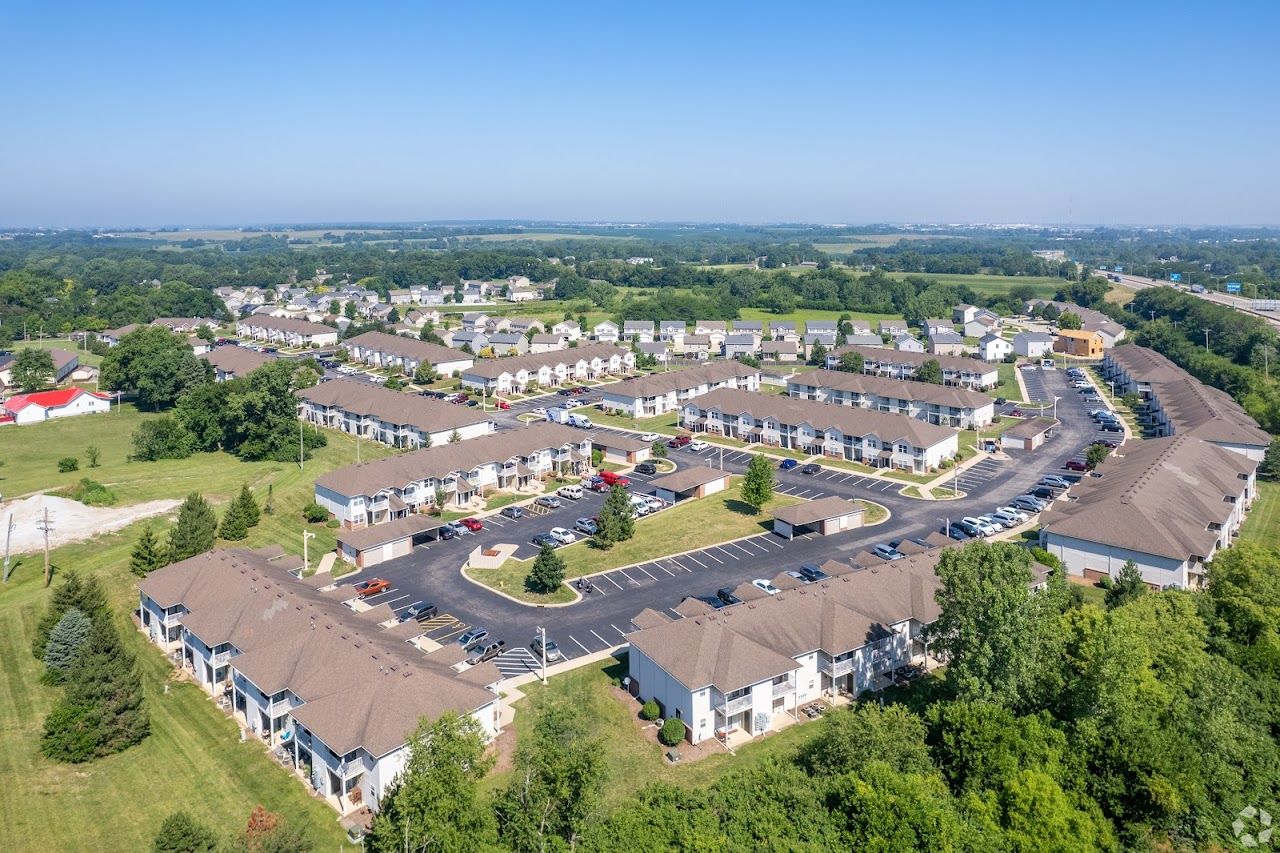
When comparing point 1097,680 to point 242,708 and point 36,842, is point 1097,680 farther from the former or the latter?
point 36,842

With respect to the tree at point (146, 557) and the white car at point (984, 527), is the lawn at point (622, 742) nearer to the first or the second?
the white car at point (984, 527)

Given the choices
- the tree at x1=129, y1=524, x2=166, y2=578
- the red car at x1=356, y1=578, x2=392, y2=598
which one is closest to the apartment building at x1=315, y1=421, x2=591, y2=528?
the red car at x1=356, y1=578, x2=392, y2=598

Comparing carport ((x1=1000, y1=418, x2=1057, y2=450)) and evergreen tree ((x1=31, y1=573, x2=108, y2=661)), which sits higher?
evergreen tree ((x1=31, y1=573, x2=108, y2=661))

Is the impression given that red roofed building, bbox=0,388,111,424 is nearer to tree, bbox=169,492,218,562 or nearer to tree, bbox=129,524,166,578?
tree, bbox=169,492,218,562

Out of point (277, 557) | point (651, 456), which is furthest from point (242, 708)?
point (651, 456)

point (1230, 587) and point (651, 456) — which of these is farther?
point (651, 456)

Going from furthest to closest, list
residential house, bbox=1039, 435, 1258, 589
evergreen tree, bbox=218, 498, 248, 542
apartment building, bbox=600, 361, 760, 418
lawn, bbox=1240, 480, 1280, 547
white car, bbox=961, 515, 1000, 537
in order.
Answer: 1. apartment building, bbox=600, 361, 760, 418
2. white car, bbox=961, 515, 1000, 537
3. lawn, bbox=1240, 480, 1280, 547
4. evergreen tree, bbox=218, 498, 248, 542
5. residential house, bbox=1039, 435, 1258, 589
